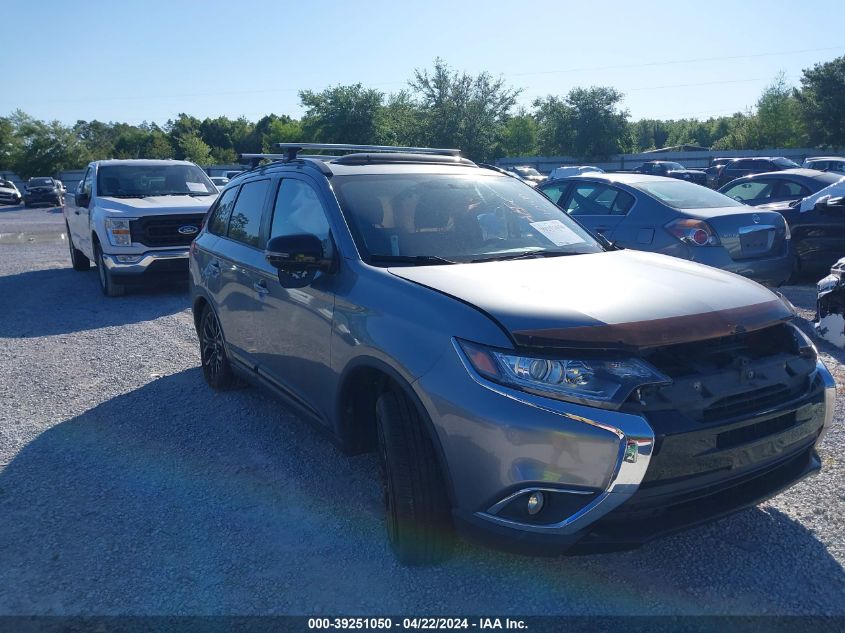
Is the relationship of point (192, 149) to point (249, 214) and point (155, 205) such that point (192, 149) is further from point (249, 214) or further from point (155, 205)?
point (249, 214)

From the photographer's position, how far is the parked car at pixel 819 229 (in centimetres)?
848

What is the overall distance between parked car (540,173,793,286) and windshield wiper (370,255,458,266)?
416 centimetres

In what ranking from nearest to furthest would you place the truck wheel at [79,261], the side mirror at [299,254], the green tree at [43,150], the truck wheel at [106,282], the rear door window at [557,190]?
the side mirror at [299,254] < the rear door window at [557,190] < the truck wheel at [106,282] < the truck wheel at [79,261] < the green tree at [43,150]

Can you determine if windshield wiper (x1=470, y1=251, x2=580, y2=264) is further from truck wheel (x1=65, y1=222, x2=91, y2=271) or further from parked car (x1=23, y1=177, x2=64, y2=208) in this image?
parked car (x1=23, y1=177, x2=64, y2=208)

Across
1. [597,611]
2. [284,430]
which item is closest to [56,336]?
[284,430]

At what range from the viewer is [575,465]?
2.43m

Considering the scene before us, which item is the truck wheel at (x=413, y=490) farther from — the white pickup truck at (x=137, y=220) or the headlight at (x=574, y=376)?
the white pickup truck at (x=137, y=220)

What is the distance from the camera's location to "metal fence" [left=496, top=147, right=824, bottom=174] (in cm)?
4293

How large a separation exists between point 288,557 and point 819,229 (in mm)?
8132

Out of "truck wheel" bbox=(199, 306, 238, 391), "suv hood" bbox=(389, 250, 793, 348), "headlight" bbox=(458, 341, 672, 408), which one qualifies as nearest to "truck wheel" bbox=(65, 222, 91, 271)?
"truck wheel" bbox=(199, 306, 238, 391)

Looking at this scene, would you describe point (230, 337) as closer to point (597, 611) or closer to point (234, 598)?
point (234, 598)

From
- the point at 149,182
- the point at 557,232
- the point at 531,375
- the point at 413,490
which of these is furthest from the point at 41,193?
the point at 531,375

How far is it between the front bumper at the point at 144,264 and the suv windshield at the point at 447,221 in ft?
20.8

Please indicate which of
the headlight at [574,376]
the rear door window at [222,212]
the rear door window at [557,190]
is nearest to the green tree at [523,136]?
the rear door window at [557,190]
